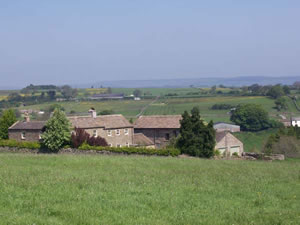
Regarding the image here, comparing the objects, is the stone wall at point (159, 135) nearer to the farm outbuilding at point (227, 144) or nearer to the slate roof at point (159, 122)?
the slate roof at point (159, 122)

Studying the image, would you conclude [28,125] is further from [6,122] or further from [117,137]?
[117,137]

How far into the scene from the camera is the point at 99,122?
5853cm

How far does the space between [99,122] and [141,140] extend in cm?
565

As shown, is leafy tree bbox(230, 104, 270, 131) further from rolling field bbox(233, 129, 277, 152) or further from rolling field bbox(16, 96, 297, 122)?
rolling field bbox(16, 96, 297, 122)

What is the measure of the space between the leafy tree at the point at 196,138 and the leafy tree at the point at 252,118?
158ft

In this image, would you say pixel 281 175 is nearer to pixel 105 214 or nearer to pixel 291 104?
pixel 105 214

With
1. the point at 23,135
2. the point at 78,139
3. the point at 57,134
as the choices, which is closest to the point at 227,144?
the point at 78,139

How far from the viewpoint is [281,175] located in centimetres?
2875

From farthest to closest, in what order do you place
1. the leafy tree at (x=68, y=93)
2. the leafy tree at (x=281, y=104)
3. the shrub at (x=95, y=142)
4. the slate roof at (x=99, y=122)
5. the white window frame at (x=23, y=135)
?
the leafy tree at (x=68, y=93), the leafy tree at (x=281, y=104), the white window frame at (x=23, y=135), the slate roof at (x=99, y=122), the shrub at (x=95, y=142)

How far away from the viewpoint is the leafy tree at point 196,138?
48.5 meters

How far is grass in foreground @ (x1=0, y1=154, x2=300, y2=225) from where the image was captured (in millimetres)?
15227

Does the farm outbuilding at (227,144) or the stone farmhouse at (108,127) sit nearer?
the stone farmhouse at (108,127)

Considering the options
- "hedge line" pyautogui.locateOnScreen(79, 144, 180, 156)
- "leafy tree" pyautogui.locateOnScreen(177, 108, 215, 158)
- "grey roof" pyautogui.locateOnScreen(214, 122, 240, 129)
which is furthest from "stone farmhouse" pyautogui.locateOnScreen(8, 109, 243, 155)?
"grey roof" pyautogui.locateOnScreen(214, 122, 240, 129)

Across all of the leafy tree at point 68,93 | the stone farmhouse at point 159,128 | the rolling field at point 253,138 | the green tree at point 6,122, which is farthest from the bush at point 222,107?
the green tree at point 6,122
